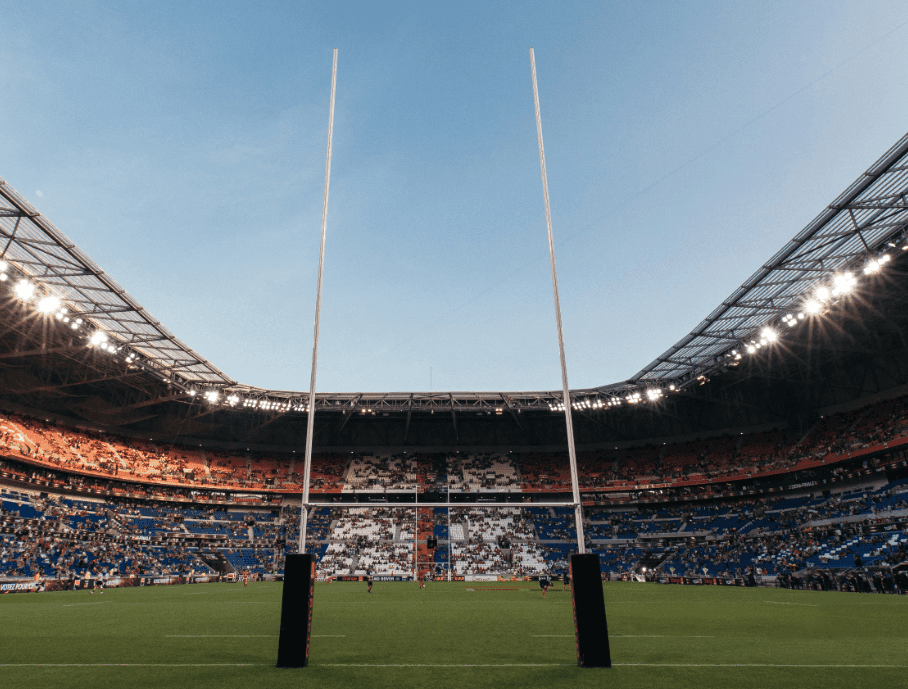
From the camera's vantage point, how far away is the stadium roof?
23531mm

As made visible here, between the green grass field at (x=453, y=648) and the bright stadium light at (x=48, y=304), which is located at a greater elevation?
the bright stadium light at (x=48, y=304)

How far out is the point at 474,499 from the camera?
5697 centimetres

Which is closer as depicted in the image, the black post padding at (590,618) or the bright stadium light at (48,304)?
the black post padding at (590,618)

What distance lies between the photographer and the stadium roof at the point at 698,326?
2353 centimetres

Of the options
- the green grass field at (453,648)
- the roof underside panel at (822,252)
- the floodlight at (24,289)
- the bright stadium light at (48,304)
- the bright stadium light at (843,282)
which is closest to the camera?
the green grass field at (453,648)

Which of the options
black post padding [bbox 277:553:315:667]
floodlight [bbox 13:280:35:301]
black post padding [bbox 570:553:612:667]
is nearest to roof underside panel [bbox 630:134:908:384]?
black post padding [bbox 570:553:612:667]

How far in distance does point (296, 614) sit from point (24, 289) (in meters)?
28.2

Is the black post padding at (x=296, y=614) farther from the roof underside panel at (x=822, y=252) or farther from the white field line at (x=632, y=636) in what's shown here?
the roof underside panel at (x=822, y=252)

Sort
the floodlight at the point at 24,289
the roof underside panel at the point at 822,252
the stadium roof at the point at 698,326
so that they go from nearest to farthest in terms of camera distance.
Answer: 1. the roof underside panel at the point at 822,252
2. the stadium roof at the point at 698,326
3. the floodlight at the point at 24,289

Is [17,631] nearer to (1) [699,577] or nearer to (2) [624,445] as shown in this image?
(1) [699,577]

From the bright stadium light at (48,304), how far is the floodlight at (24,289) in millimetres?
608

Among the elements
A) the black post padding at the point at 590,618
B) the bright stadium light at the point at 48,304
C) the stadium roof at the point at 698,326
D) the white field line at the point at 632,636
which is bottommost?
the white field line at the point at 632,636

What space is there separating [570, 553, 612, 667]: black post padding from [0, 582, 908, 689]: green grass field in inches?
9.7

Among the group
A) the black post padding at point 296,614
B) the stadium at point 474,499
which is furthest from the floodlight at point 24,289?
the black post padding at point 296,614
